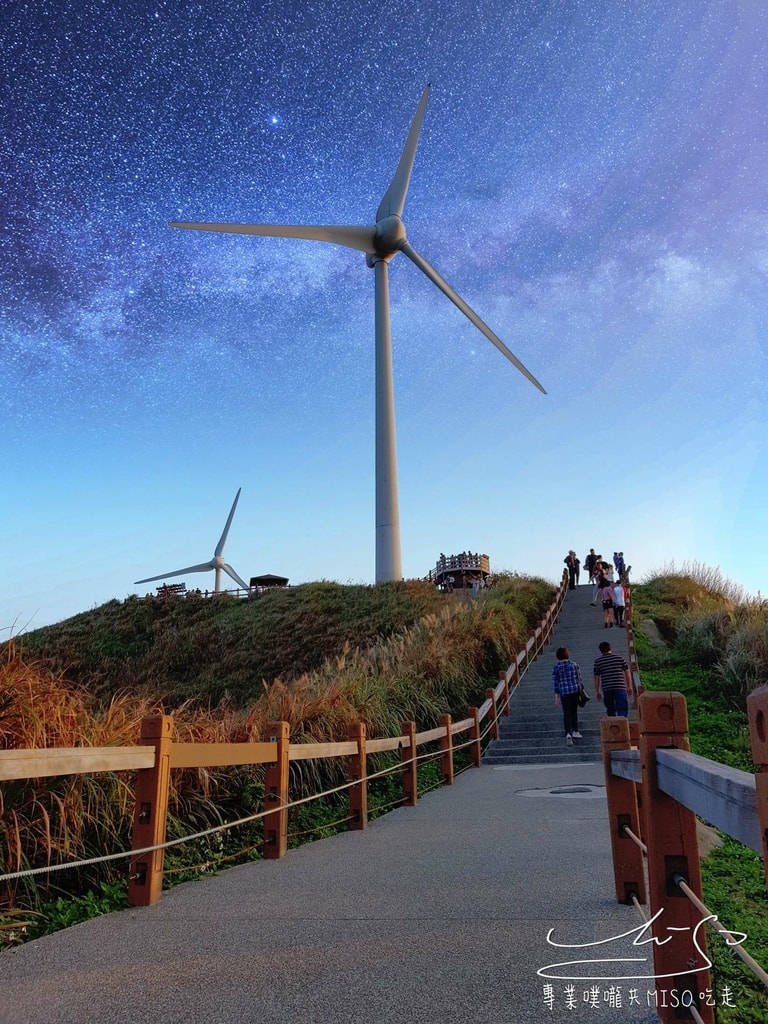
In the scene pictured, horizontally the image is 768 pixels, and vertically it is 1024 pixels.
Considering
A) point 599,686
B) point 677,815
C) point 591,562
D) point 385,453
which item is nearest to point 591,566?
point 591,562

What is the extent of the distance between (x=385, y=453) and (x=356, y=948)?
96.8 ft

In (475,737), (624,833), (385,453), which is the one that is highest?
(385,453)

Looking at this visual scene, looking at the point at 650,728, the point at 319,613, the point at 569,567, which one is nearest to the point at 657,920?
the point at 650,728

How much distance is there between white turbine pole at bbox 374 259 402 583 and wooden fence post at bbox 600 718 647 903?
28.5m

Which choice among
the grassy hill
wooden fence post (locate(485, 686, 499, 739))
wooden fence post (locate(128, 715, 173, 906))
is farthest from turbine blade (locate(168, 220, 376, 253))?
wooden fence post (locate(128, 715, 173, 906))

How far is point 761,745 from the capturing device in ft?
5.75

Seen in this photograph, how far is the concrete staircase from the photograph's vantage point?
13.6 metres

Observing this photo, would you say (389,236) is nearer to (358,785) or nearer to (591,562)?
(591,562)

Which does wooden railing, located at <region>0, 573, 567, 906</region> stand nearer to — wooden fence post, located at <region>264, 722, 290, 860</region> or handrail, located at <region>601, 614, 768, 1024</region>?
wooden fence post, located at <region>264, 722, 290, 860</region>

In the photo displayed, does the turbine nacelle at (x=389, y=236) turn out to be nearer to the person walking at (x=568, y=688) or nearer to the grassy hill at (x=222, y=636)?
the grassy hill at (x=222, y=636)

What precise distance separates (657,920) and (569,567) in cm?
3372

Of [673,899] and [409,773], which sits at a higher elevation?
[673,899]

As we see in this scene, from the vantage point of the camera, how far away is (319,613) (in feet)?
105

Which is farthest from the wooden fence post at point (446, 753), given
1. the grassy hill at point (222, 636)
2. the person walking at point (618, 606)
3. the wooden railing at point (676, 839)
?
the person walking at point (618, 606)
